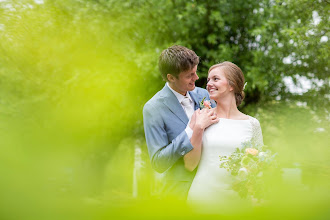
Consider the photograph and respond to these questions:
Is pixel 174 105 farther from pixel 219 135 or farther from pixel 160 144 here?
pixel 219 135

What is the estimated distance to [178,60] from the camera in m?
3.25

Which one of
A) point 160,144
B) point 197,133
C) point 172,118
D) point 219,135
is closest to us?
point 197,133

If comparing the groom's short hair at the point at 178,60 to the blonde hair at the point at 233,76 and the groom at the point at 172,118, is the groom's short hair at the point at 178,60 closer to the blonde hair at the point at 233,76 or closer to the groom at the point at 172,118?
the groom at the point at 172,118

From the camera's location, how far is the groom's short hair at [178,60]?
128 inches

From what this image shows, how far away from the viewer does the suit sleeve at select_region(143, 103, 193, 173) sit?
2.82 meters

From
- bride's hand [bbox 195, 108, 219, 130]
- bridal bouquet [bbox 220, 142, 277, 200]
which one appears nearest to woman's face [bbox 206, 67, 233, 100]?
bride's hand [bbox 195, 108, 219, 130]

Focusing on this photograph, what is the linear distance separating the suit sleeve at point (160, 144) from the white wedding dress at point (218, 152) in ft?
0.71

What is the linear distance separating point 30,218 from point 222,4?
35.6 ft

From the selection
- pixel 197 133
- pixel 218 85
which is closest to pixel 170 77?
pixel 218 85

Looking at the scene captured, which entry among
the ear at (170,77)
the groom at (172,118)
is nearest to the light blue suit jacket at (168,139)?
the groom at (172,118)

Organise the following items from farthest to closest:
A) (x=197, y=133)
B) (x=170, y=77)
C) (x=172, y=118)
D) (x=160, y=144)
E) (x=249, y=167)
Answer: (x=170, y=77) → (x=172, y=118) → (x=160, y=144) → (x=197, y=133) → (x=249, y=167)

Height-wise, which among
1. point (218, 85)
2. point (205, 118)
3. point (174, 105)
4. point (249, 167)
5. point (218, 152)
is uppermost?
point (218, 85)

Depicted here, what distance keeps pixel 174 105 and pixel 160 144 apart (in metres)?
0.42

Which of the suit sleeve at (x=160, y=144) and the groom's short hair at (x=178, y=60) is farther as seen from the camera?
the groom's short hair at (x=178, y=60)
